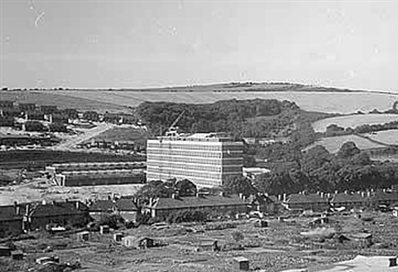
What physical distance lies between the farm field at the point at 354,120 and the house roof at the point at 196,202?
1167 centimetres

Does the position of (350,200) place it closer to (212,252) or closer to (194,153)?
(194,153)

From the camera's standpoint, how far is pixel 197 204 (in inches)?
610

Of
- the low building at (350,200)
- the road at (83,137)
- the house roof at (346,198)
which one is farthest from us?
the road at (83,137)

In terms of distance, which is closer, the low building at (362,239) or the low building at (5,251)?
the low building at (5,251)

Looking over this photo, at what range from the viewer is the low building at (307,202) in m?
16.6

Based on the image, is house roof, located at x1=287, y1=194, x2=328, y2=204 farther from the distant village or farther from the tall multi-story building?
the tall multi-story building

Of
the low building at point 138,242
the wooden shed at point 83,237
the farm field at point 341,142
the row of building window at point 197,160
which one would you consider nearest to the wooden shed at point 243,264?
the low building at point 138,242

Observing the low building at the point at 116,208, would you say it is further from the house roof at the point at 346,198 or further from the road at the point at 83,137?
the road at the point at 83,137

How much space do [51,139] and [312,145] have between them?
8.14 meters

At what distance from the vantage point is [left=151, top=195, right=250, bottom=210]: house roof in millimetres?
15078

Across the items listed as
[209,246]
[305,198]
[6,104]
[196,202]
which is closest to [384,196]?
[305,198]

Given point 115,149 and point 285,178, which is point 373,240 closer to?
point 285,178

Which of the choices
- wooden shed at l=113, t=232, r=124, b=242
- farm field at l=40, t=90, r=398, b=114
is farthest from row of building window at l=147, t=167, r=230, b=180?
farm field at l=40, t=90, r=398, b=114

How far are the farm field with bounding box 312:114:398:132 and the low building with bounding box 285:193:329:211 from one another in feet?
34.6
